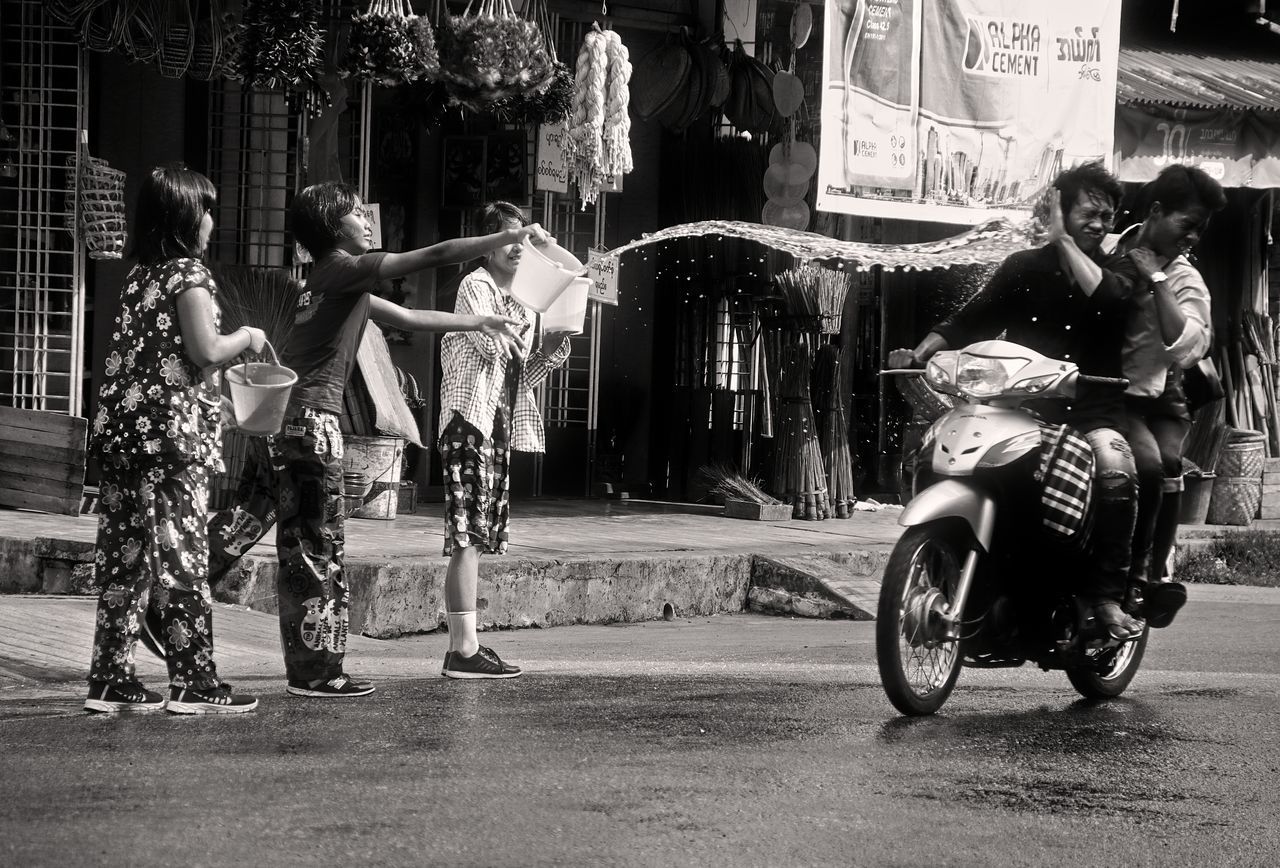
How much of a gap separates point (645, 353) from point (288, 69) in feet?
13.2

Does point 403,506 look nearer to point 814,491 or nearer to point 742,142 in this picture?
point 814,491

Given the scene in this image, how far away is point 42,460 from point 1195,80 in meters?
8.60

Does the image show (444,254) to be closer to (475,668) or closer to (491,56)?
(475,668)

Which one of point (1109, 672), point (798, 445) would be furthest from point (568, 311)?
point (798, 445)

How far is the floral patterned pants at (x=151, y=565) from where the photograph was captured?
519cm

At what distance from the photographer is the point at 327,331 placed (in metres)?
5.48

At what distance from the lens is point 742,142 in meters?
11.4

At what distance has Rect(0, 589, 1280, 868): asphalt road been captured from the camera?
3.81 m

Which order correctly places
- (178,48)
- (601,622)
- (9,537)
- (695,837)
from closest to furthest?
(695,837) → (9,537) → (601,622) → (178,48)

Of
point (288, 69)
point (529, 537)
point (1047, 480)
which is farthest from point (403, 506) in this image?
point (1047, 480)

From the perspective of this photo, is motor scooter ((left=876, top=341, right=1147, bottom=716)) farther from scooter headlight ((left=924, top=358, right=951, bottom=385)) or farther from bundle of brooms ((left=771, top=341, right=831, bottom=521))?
bundle of brooms ((left=771, top=341, right=831, bottom=521))

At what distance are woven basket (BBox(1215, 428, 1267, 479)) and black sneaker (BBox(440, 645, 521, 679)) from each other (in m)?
7.82

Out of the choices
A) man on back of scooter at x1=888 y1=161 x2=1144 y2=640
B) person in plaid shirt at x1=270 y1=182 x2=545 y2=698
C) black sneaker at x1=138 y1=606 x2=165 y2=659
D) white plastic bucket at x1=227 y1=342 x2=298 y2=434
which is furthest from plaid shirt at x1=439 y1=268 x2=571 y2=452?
man on back of scooter at x1=888 y1=161 x2=1144 y2=640

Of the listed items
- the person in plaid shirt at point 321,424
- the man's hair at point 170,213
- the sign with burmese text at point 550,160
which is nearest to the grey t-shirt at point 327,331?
the person in plaid shirt at point 321,424
